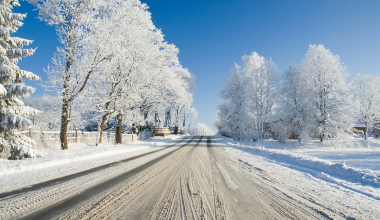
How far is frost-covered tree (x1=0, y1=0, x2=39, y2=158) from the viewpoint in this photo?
7621mm

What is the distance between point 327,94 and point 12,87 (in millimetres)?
25101

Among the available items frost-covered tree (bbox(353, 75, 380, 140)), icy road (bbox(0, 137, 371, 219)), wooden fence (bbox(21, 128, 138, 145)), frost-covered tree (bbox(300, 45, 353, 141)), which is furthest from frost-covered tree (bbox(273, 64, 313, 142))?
wooden fence (bbox(21, 128, 138, 145))

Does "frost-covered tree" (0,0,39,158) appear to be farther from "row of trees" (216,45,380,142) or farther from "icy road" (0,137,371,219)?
"row of trees" (216,45,380,142)

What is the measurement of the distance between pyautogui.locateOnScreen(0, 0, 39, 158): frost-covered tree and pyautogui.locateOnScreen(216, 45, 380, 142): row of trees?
2270cm

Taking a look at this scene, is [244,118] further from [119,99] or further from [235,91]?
[119,99]

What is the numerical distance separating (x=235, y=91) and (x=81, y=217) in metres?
27.3

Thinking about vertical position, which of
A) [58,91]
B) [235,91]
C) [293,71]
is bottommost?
[58,91]

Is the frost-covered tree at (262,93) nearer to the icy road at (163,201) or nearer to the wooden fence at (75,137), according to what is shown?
the wooden fence at (75,137)

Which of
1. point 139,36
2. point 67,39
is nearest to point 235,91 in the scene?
point 139,36

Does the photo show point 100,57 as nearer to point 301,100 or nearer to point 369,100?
point 301,100

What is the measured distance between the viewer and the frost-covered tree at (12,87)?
7621 mm

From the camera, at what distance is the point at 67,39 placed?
11383 millimetres

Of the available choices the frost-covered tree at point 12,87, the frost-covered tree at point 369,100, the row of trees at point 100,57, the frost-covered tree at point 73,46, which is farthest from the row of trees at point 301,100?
the frost-covered tree at point 12,87

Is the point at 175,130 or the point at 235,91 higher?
the point at 235,91
